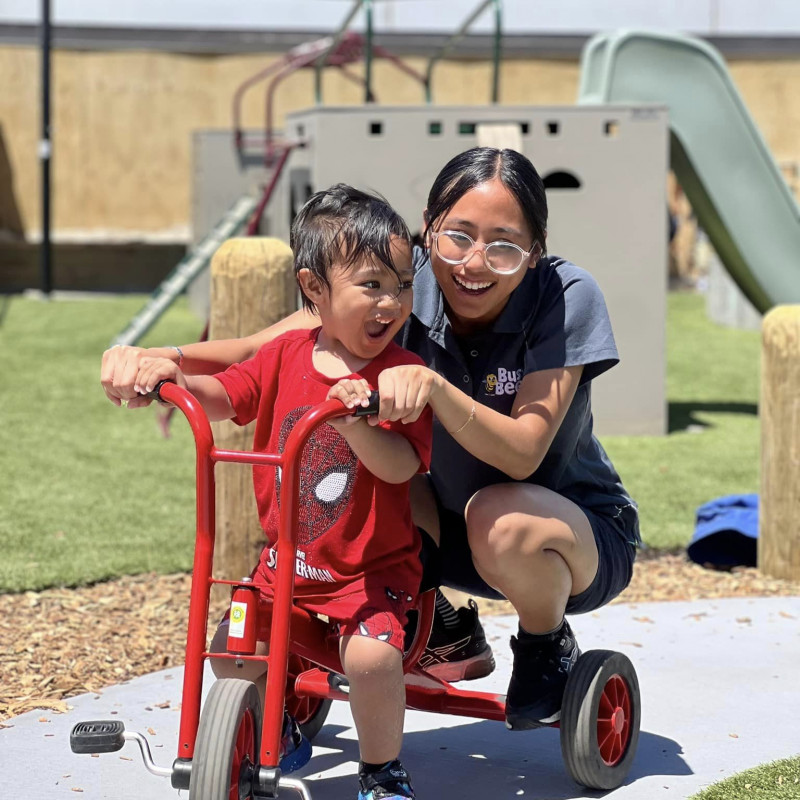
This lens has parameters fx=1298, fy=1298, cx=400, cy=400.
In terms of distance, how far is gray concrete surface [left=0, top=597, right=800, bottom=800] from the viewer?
2818mm

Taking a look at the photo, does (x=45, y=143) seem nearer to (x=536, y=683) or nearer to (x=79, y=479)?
(x=79, y=479)

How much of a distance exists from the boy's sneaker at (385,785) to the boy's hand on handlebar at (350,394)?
0.68 m

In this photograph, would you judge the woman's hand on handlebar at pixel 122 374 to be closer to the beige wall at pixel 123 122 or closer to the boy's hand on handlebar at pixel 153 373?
the boy's hand on handlebar at pixel 153 373

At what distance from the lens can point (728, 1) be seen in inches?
923

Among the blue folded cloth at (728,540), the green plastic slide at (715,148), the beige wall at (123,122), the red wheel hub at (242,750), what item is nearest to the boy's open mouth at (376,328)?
the red wheel hub at (242,750)

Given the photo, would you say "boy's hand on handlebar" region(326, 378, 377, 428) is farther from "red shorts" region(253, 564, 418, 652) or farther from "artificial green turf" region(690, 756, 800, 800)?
"artificial green turf" region(690, 756, 800, 800)

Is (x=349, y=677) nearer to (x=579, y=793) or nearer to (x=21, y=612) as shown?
(x=579, y=793)

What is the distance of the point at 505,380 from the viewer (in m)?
2.74

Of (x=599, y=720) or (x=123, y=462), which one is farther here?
(x=123, y=462)

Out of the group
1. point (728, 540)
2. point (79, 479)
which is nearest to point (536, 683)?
point (728, 540)

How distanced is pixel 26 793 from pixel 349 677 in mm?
824

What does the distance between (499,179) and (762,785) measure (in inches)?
55.1

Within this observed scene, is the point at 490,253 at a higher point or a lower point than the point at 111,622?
higher

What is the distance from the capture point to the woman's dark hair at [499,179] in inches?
104
